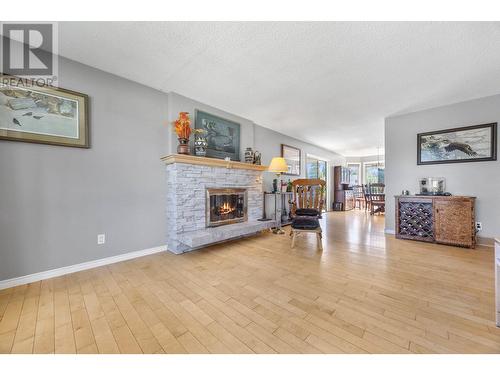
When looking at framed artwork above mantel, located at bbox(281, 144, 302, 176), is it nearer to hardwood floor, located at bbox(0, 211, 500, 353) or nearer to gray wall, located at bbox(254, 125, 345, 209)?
gray wall, located at bbox(254, 125, 345, 209)

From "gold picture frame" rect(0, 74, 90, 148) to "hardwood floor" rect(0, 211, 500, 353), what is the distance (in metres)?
1.46

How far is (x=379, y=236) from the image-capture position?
11.8 feet

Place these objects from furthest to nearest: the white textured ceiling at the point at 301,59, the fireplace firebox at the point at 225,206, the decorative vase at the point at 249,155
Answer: the decorative vase at the point at 249,155 → the fireplace firebox at the point at 225,206 → the white textured ceiling at the point at 301,59

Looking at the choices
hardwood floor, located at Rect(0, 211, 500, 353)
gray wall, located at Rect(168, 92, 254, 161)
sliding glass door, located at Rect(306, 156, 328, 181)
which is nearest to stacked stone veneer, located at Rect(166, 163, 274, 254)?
hardwood floor, located at Rect(0, 211, 500, 353)

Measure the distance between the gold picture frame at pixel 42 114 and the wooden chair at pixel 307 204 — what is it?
298 cm

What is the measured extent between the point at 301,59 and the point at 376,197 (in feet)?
20.5

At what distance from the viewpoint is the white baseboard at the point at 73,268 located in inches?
72.2

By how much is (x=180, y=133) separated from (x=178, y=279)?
6.36 feet

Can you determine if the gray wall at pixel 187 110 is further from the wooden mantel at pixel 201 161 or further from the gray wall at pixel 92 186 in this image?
the wooden mantel at pixel 201 161

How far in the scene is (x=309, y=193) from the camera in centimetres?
350

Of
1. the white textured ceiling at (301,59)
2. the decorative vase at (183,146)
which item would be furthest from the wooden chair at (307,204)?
the decorative vase at (183,146)

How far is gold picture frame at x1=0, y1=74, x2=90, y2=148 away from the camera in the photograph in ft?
6.04
